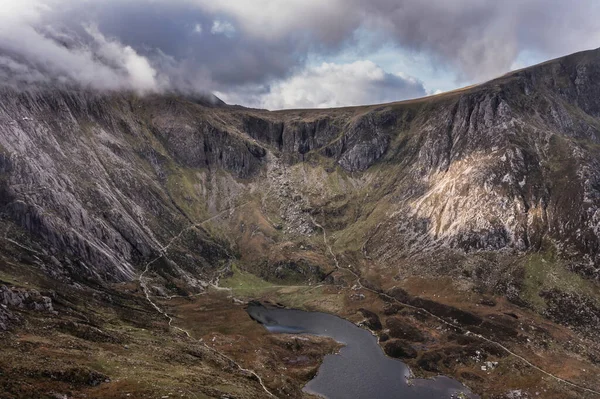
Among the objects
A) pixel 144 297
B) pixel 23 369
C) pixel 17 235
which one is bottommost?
pixel 144 297

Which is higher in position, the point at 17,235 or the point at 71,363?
the point at 17,235

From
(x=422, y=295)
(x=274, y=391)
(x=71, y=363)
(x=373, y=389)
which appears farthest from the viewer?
(x=422, y=295)

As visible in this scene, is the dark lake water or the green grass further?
the green grass

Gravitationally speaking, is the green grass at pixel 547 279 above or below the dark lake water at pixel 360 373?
above

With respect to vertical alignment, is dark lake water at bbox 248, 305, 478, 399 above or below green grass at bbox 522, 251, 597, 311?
below

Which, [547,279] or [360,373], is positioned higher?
[547,279]

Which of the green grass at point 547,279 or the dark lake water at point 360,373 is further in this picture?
the green grass at point 547,279

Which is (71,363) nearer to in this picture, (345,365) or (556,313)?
(345,365)

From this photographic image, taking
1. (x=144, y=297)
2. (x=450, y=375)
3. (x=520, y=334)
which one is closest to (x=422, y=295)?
(x=520, y=334)
